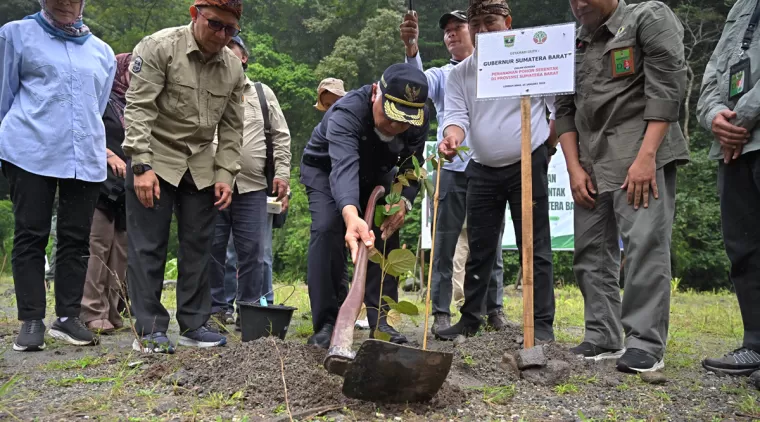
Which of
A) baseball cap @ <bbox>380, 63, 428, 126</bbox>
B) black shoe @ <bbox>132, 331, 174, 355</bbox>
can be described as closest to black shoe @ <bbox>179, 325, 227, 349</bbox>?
black shoe @ <bbox>132, 331, 174, 355</bbox>

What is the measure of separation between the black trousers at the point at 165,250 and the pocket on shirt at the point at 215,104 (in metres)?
0.35

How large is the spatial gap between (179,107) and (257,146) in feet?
4.34

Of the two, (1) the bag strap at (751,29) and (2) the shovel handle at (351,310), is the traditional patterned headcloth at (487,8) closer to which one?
(1) the bag strap at (751,29)

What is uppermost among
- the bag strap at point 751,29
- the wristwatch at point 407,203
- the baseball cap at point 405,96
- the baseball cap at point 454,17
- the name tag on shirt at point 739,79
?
the baseball cap at point 454,17

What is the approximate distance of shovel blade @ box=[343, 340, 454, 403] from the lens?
7.27 ft

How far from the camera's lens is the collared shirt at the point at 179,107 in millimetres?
3434

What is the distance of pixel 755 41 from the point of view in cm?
330

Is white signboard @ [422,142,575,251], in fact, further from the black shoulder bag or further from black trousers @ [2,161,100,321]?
black trousers @ [2,161,100,321]

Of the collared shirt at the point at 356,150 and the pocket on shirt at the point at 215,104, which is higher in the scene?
the pocket on shirt at the point at 215,104

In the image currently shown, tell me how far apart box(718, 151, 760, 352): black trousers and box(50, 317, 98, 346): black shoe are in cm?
353

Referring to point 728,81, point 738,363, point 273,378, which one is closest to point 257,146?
point 273,378

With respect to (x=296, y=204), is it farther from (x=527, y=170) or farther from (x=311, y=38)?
(x=527, y=170)

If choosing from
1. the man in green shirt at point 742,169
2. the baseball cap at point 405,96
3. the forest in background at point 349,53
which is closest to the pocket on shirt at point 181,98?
the baseball cap at point 405,96

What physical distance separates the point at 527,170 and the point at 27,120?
105 inches
